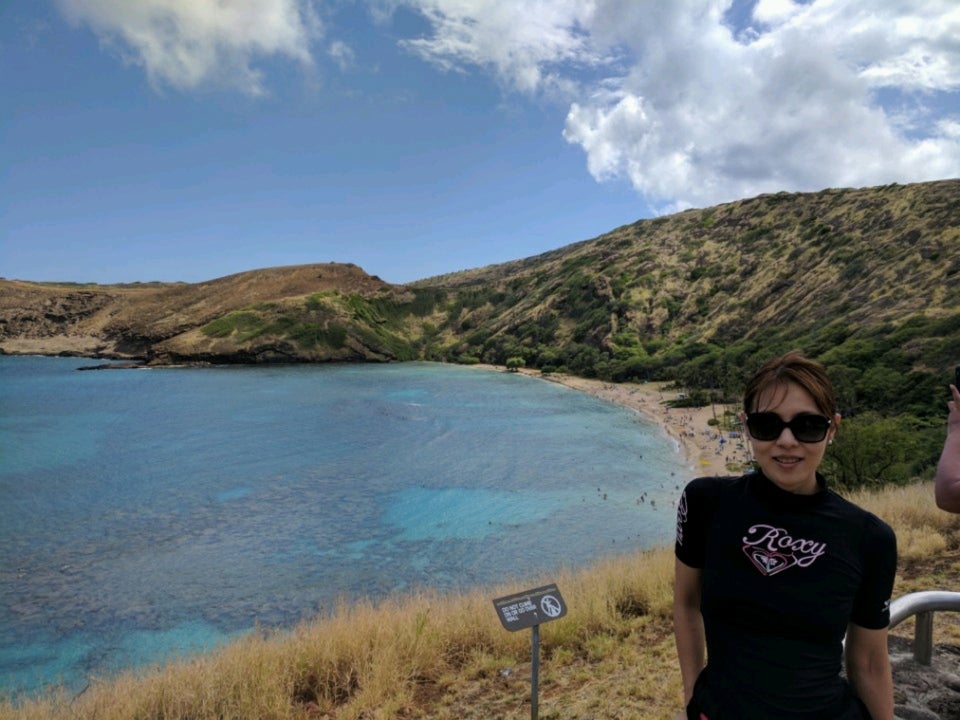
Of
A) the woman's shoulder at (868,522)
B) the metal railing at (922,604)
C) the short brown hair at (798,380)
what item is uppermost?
the short brown hair at (798,380)

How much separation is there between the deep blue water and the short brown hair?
10382 millimetres

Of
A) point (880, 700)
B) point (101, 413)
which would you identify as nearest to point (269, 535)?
point (880, 700)

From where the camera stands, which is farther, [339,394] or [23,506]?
[339,394]

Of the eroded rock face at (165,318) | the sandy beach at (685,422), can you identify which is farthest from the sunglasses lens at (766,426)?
the eroded rock face at (165,318)

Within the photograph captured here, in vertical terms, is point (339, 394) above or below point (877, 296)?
below

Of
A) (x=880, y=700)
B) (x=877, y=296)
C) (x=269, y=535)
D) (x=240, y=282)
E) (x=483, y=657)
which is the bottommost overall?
(x=269, y=535)

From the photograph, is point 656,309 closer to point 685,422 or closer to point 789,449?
point 685,422

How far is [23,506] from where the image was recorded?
100.0ft

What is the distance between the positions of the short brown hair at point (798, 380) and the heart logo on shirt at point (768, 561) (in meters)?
0.63

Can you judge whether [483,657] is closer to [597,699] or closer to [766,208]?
[597,699]

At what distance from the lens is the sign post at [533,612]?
5.31m

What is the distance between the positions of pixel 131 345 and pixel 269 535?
120517 mm

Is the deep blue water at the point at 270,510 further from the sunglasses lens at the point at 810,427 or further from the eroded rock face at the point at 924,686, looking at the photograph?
the sunglasses lens at the point at 810,427

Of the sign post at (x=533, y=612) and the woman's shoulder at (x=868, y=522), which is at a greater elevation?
the woman's shoulder at (x=868, y=522)
